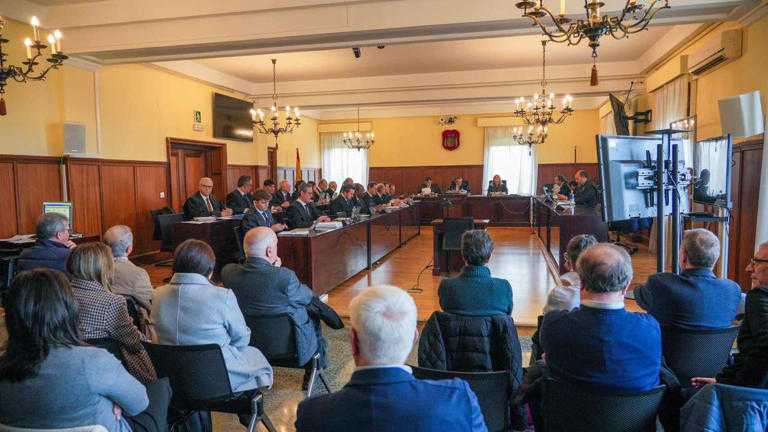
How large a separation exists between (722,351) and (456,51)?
727 centimetres

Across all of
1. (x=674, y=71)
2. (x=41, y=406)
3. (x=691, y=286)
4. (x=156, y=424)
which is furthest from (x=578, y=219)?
(x=41, y=406)

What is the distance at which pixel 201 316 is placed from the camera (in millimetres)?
2291

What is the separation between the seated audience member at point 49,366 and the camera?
154 centimetres

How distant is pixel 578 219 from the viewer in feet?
21.5

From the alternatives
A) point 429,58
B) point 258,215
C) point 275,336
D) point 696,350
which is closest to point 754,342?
point 696,350

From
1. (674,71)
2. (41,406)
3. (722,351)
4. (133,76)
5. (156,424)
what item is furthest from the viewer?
(133,76)

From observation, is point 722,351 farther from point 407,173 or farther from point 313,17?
point 407,173

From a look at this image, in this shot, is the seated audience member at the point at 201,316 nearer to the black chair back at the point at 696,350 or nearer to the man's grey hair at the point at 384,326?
the man's grey hair at the point at 384,326

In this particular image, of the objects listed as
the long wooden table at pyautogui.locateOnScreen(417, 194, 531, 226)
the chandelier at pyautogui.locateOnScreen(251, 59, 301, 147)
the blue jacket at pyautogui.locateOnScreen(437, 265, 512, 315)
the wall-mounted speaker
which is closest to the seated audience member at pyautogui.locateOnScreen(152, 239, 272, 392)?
the blue jacket at pyautogui.locateOnScreen(437, 265, 512, 315)

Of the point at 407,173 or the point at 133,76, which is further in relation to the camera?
the point at 407,173

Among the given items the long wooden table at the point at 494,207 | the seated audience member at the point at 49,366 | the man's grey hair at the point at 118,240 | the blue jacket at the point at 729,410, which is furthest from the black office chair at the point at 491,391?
the long wooden table at the point at 494,207

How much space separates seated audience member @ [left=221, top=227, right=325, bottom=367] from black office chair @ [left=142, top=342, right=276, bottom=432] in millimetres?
649

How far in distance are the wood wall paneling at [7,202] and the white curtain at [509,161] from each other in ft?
39.6

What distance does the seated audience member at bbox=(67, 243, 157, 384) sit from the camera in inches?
86.6
